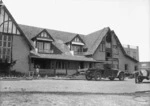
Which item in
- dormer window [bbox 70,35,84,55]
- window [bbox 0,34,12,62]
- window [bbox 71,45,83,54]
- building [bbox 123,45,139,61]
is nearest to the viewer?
window [bbox 0,34,12,62]

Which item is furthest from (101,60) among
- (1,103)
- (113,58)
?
(1,103)

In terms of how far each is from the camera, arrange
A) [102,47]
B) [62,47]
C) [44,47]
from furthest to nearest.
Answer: [102,47], [62,47], [44,47]

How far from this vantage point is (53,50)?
3550 centimetres

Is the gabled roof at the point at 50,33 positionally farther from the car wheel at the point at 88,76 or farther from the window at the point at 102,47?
the car wheel at the point at 88,76

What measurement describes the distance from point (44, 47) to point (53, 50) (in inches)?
76.1

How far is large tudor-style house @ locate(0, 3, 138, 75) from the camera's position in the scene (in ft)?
92.2

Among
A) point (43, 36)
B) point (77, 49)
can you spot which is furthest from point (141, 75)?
point (77, 49)

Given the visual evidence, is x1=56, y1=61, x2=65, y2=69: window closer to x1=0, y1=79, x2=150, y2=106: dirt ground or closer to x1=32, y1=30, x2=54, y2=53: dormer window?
x1=32, y1=30, x2=54, y2=53: dormer window

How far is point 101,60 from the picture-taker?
38312 mm

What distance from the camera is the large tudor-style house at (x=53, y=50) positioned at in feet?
92.2

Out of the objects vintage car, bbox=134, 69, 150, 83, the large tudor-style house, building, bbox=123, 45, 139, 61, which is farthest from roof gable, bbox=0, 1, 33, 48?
building, bbox=123, 45, 139, 61

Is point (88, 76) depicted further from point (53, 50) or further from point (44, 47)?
point (53, 50)

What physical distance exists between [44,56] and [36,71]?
2.68 metres

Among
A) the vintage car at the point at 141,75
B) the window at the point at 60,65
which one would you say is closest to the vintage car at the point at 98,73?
the vintage car at the point at 141,75
